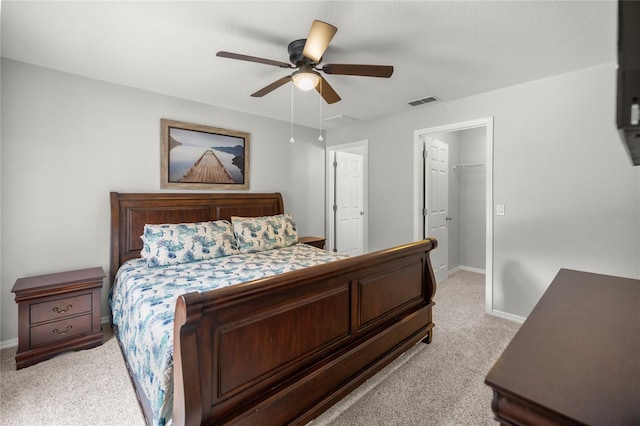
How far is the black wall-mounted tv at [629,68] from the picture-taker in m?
0.46

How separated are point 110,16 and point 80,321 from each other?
2.42m

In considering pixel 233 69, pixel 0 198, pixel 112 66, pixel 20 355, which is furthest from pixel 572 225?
pixel 0 198

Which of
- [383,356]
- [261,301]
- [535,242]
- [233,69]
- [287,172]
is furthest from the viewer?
[287,172]

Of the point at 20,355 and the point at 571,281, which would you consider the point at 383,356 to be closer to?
the point at 571,281

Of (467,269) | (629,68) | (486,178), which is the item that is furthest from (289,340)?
(467,269)

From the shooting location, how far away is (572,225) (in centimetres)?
276

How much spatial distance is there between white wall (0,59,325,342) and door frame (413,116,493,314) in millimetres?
2872

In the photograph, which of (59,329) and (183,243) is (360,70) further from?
(59,329)

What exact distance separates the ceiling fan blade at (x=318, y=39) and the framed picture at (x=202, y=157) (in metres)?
2.18

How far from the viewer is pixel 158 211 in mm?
3260

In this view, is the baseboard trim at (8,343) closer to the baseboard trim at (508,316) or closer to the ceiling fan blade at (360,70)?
the ceiling fan blade at (360,70)

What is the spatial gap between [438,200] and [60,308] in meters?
4.49

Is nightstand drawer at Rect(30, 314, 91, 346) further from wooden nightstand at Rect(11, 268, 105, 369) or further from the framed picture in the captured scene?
the framed picture

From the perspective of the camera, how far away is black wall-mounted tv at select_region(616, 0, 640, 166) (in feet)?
1.52
